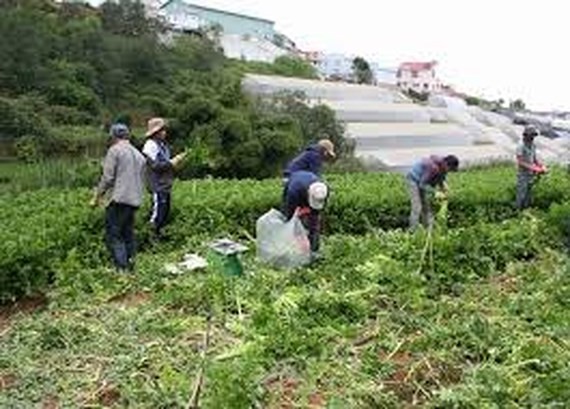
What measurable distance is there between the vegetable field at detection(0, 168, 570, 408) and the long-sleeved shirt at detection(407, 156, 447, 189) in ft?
3.32

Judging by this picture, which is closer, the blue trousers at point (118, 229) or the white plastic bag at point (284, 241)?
the white plastic bag at point (284, 241)

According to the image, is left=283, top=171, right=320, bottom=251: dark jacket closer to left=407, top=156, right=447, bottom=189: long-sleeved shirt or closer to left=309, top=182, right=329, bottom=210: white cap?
left=309, top=182, right=329, bottom=210: white cap

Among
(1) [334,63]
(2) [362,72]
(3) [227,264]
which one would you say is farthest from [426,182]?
(1) [334,63]

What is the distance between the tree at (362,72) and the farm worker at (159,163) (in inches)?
2643

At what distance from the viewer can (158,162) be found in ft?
35.4

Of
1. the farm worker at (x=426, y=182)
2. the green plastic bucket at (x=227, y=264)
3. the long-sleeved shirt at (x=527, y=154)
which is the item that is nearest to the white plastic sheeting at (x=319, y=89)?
the long-sleeved shirt at (x=527, y=154)

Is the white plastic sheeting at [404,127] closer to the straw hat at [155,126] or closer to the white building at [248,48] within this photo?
the white building at [248,48]

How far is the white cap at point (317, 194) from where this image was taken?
933cm

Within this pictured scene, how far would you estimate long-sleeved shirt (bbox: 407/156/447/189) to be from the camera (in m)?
11.7

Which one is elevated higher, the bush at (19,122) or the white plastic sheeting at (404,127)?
A: the bush at (19,122)

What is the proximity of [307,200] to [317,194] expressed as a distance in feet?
0.89

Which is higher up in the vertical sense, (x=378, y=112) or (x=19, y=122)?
(x=19, y=122)

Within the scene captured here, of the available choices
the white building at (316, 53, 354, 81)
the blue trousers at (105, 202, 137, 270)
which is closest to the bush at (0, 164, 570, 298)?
the blue trousers at (105, 202, 137, 270)

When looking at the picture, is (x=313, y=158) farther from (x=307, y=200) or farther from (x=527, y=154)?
(x=527, y=154)
